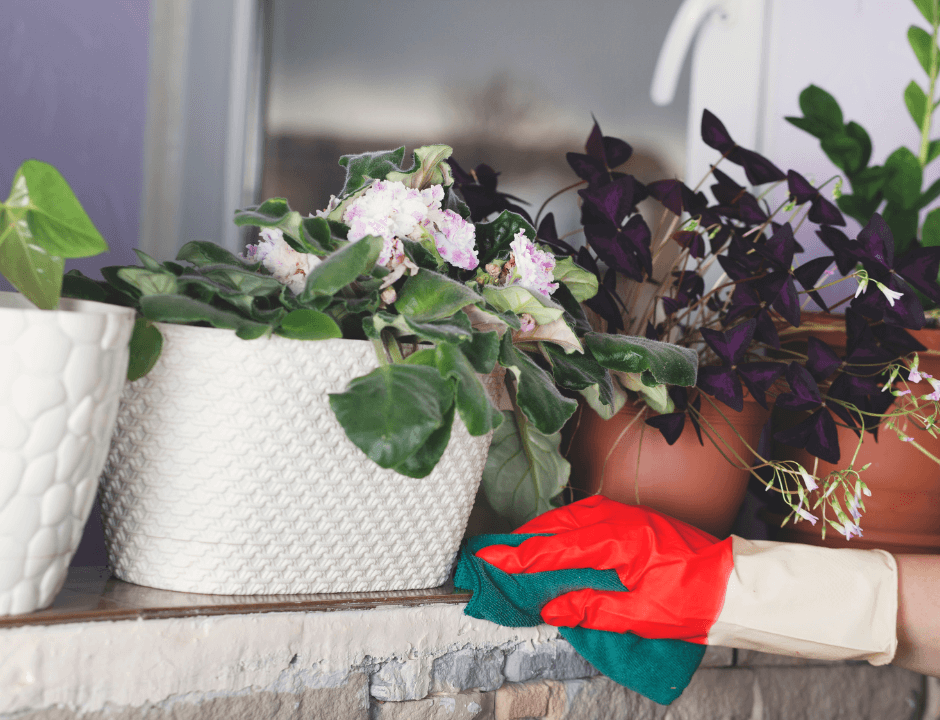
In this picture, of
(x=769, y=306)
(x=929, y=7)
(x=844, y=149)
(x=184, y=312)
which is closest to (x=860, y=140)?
(x=844, y=149)

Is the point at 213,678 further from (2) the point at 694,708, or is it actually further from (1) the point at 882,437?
(1) the point at 882,437

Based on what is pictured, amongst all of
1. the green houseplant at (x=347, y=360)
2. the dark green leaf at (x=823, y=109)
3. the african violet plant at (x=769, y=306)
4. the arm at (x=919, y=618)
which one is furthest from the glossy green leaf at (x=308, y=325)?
the dark green leaf at (x=823, y=109)

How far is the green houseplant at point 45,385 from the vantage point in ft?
1.58

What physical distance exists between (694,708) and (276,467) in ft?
2.00

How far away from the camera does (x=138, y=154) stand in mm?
971

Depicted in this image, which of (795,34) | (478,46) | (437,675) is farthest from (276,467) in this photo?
(795,34)

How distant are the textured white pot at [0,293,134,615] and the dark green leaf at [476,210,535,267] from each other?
1.26ft

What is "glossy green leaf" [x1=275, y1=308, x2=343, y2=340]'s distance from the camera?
593 millimetres

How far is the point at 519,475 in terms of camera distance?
2.77 feet

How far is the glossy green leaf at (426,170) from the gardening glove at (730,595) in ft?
1.37

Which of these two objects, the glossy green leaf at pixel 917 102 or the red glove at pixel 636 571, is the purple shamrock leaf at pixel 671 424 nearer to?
the red glove at pixel 636 571

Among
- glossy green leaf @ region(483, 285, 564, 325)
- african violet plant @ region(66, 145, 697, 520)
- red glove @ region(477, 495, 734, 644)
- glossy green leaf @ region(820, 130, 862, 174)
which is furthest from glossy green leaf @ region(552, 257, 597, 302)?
glossy green leaf @ region(820, 130, 862, 174)

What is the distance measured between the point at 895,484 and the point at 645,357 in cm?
52

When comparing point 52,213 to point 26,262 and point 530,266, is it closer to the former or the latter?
point 26,262
